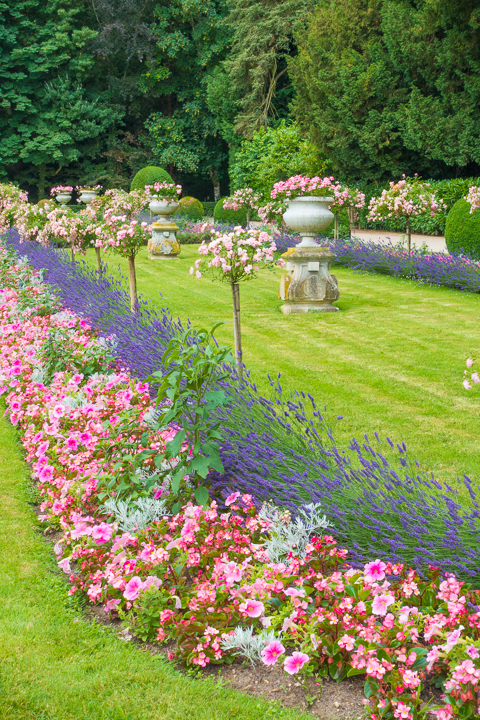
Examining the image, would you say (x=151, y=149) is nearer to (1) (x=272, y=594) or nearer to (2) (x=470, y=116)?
(2) (x=470, y=116)

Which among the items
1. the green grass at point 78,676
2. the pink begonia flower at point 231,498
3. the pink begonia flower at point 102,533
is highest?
the pink begonia flower at point 231,498

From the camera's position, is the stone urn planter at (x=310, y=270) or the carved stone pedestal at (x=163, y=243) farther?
the carved stone pedestal at (x=163, y=243)

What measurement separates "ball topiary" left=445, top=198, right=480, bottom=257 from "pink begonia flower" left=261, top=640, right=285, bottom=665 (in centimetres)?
936

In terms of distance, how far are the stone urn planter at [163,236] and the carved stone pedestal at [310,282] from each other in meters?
6.58

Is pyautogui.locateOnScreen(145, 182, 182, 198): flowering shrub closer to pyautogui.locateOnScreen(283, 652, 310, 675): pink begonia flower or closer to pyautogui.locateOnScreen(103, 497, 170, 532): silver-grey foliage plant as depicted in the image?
pyautogui.locateOnScreen(103, 497, 170, 532): silver-grey foliage plant

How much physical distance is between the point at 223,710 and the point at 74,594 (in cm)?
90

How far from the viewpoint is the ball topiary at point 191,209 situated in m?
20.4

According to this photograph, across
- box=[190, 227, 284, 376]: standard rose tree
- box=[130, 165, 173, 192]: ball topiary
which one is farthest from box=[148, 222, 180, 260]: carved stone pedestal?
box=[190, 227, 284, 376]: standard rose tree

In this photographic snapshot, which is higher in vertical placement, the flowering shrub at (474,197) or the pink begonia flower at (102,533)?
the flowering shrub at (474,197)

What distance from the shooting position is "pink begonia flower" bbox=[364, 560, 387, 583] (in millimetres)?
2201

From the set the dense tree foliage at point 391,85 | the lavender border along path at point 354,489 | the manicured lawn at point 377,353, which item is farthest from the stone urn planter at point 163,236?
the lavender border along path at point 354,489

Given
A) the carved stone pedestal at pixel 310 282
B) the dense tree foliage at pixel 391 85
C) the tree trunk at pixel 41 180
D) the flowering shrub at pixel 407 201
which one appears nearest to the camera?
the carved stone pedestal at pixel 310 282

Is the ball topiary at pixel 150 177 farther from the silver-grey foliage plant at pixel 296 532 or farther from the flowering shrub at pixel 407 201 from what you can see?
the silver-grey foliage plant at pixel 296 532

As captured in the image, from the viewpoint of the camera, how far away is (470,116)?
1578 cm
